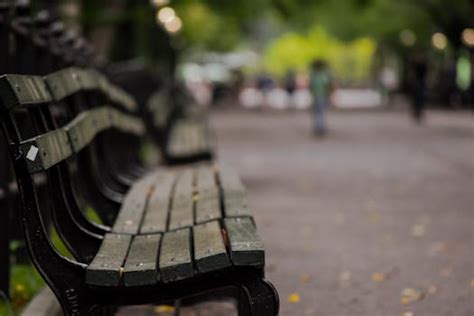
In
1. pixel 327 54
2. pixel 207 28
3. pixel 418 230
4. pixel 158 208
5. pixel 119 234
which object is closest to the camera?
pixel 119 234

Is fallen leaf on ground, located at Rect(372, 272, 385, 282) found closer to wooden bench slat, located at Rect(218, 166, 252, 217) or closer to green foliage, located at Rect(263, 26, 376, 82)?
wooden bench slat, located at Rect(218, 166, 252, 217)

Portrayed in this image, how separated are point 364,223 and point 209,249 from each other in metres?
5.90

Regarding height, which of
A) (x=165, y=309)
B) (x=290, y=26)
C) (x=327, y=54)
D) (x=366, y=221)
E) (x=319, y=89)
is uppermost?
(x=165, y=309)

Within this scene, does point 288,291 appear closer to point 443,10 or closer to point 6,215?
point 6,215

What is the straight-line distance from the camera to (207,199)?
6188 mm

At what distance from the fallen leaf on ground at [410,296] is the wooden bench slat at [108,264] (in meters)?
2.00

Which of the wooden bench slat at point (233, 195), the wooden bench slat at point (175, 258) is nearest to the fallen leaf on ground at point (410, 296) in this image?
Answer: the wooden bench slat at point (233, 195)

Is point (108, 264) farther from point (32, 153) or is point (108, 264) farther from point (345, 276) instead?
point (345, 276)

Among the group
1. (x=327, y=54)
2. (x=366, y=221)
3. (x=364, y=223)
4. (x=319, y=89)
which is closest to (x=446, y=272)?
(x=364, y=223)

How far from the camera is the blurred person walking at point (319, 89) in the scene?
26156 millimetres

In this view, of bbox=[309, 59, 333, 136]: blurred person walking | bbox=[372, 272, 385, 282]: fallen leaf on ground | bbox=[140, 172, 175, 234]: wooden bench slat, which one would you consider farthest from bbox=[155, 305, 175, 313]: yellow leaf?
bbox=[309, 59, 333, 136]: blurred person walking

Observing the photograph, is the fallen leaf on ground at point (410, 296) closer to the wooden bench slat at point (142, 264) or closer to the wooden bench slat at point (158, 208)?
the wooden bench slat at point (158, 208)

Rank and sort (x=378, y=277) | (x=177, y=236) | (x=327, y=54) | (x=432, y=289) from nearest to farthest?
1. (x=177, y=236)
2. (x=432, y=289)
3. (x=378, y=277)
4. (x=327, y=54)

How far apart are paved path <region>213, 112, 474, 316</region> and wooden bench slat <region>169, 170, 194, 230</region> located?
78 cm
